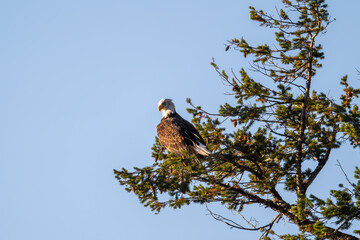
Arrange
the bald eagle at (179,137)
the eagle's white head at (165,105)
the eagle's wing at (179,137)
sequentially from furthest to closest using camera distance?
the eagle's white head at (165,105), the eagle's wing at (179,137), the bald eagle at (179,137)

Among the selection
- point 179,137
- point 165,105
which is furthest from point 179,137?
point 165,105

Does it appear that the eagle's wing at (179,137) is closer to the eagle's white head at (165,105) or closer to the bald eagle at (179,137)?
the bald eagle at (179,137)

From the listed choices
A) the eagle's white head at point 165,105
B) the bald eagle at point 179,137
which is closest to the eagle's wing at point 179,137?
the bald eagle at point 179,137

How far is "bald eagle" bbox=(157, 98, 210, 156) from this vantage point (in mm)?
13682

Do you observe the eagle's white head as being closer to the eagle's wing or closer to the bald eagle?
the bald eagle

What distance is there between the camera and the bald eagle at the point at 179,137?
13682 mm

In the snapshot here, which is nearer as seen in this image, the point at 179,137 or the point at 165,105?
the point at 179,137

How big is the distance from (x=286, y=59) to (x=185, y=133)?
2993 mm

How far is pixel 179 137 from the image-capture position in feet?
47.1

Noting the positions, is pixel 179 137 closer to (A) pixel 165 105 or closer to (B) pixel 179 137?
(B) pixel 179 137

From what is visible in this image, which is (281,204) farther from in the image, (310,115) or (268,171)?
(310,115)

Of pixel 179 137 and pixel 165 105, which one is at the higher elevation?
pixel 165 105

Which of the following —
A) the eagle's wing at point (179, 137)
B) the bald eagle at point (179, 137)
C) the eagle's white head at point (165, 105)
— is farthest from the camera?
the eagle's white head at point (165, 105)

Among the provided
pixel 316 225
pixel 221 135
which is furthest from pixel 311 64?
pixel 316 225
